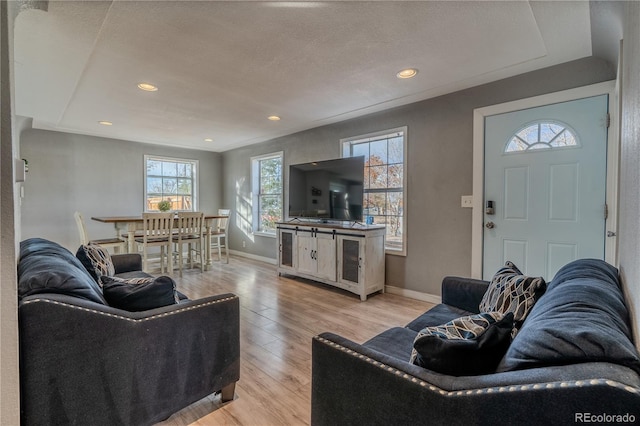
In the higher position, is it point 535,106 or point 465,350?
point 535,106

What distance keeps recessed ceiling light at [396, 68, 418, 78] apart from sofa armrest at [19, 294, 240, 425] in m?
2.44

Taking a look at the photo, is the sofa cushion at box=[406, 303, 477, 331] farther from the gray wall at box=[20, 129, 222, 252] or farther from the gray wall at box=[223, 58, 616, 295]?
the gray wall at box=[20, 129, 222, 252]

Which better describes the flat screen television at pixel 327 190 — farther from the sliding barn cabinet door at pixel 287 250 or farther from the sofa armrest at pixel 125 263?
the sofa armrest at pixel 125 263

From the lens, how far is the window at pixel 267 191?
18.5 feet

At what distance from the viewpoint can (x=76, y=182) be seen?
512 cm

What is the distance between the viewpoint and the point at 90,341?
1229 millimetres

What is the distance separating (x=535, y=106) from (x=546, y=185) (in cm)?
73

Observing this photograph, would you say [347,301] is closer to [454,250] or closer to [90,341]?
[454,250]

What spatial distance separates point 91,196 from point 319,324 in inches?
195

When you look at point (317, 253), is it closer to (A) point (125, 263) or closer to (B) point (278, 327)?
(B) point (278, 327)

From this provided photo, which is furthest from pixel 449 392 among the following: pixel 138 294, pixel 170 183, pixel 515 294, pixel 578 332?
pixel 170 183

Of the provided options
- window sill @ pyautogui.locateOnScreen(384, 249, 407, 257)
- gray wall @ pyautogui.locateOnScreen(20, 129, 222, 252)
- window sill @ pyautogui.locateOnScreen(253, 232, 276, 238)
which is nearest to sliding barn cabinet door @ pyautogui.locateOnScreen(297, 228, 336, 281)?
window sill @ pyautogui.locateOnScreen(384, 249, 407, 257)

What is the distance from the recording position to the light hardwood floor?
1.65m

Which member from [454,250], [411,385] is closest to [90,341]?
[411,385]
